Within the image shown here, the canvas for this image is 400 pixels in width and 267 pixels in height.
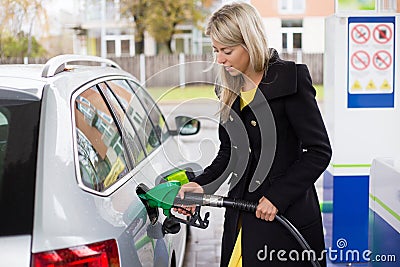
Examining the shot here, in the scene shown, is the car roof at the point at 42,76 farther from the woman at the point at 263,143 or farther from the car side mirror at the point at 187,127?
the car side mirror at the point at 187,127

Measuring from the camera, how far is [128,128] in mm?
3375

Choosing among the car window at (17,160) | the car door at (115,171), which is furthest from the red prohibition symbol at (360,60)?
the car window at (17,160)

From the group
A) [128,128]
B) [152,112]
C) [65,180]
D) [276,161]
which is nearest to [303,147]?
[276,161]

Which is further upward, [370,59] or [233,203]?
[370,59]

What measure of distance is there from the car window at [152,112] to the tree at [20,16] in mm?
8785

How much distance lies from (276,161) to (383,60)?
2491 millimetres

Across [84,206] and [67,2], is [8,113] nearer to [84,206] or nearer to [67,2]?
[84,206]

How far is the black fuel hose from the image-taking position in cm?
248

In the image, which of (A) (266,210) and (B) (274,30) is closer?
(A) (266,210)

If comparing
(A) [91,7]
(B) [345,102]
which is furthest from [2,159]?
(A) [91,7]

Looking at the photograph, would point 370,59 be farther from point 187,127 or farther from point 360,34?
point 187,127

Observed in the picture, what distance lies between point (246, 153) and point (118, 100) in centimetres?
104

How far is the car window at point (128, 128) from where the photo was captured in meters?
3.18

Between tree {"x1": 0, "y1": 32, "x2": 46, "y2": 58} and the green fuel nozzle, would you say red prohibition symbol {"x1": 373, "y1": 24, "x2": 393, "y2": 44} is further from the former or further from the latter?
tree {"x1": 0, "y1": 32, "x2": 46, "y2": 58}
